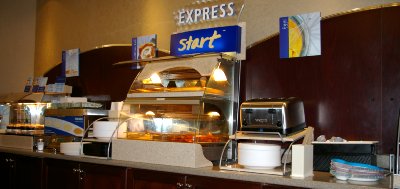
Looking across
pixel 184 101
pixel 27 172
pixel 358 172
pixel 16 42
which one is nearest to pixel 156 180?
pixel 184 101

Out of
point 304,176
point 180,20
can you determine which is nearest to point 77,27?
point 180,20

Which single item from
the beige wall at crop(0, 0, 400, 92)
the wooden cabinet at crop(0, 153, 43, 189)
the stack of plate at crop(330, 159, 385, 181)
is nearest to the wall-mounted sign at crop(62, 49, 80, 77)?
the beige wall at crop(0, 0, 400, 92)

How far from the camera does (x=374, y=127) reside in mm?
2994

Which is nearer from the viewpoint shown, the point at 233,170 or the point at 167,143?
the point at 233,170

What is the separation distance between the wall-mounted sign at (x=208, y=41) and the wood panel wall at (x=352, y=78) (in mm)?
373

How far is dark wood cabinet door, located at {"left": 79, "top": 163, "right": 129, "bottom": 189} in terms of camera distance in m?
3.44

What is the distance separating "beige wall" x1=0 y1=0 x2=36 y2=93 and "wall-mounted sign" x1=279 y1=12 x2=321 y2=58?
4.49 meters

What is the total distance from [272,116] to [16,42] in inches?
213

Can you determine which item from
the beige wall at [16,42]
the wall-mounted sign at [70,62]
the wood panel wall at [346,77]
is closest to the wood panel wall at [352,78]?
the wood panel wall at [346,77]

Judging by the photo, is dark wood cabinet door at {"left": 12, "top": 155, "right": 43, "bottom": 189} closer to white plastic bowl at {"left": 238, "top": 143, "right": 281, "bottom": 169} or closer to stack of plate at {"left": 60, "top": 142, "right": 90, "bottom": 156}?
stack of plate at {"left": 60, "top": 142, "right": 90, "bottom": 156}

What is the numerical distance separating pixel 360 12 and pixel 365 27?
13cm

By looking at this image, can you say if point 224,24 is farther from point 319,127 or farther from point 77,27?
point 77,27

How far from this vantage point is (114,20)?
5172 millimetres

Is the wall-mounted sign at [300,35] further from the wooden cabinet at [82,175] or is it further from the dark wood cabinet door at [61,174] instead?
the dark wood cabinet door at [61,174]
